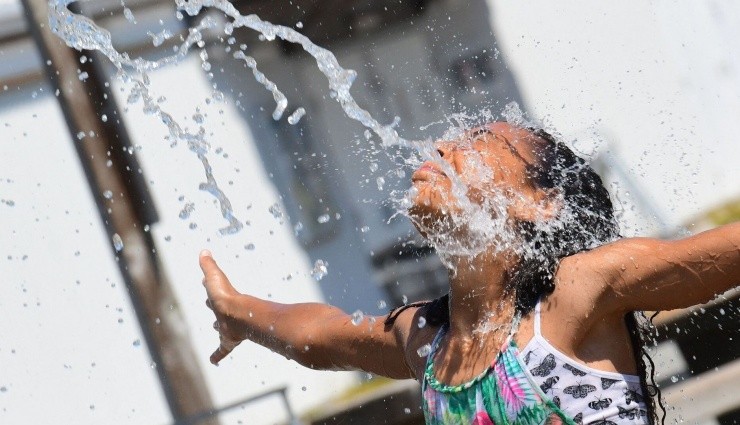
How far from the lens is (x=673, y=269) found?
61.6 inches

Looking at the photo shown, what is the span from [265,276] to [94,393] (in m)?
0.95

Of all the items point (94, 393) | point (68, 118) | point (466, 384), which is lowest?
point (466, 384)

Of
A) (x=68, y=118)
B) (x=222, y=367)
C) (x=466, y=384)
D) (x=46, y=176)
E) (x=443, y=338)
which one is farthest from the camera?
(x=46, y=176)

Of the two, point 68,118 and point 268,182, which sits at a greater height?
point 68,118

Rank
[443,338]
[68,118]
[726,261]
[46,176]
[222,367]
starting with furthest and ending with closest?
[46,176]
[222,367]
[68,118]
[443,338]
[726,261]

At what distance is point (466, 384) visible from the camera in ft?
5.53

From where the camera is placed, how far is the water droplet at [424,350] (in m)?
1.82

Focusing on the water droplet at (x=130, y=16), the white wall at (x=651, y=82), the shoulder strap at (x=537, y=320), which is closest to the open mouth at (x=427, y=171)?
the shoulder strap at (x=537, y=320)

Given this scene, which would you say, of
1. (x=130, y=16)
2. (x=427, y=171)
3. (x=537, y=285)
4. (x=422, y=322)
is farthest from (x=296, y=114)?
(x=130, y=16)

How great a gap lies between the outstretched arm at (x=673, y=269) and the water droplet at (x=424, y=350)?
346mm

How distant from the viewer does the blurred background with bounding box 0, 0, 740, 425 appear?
172 inches

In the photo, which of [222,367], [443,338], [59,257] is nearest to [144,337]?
[222,367]

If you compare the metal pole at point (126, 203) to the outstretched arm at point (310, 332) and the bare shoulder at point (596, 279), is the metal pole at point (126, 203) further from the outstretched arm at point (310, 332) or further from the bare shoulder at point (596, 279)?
the bare shoulder at point (596, 279)

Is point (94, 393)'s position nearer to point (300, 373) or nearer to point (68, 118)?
point (300, 373)
